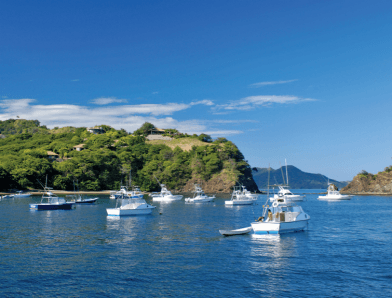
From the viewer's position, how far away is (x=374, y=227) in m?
58.9

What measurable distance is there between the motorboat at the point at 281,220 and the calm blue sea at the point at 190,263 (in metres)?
1.12

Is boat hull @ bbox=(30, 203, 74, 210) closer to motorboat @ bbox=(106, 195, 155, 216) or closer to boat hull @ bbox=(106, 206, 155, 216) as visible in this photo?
motorboat @ bbox=(106, 195, 155, 216)

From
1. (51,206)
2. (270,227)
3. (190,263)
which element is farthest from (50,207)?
(190,263)

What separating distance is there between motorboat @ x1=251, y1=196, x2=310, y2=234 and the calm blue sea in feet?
3.68

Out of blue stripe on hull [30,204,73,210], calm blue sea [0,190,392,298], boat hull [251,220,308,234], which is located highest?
boat hull [251,220,308,234]

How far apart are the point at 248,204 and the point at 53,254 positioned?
289 ft

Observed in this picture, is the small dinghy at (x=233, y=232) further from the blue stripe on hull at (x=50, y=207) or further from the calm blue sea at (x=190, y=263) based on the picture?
the blue stripe on hull at (x=50, y=207)

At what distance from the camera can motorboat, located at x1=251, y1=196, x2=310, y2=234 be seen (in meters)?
46.9

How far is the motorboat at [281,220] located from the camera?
154ft

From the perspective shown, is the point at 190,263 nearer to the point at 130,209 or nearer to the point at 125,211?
the point at 125,211

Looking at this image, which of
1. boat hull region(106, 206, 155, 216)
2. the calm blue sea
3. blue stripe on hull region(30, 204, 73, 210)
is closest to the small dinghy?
the calm blue sea

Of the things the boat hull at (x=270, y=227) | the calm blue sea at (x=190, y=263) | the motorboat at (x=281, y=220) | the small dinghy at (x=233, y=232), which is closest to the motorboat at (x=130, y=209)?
the calm blue sea at (x=190, y=263)

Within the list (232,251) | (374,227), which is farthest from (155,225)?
(374,227)

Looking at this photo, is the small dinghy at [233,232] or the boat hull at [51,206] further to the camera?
the boat hull at [51,206]
